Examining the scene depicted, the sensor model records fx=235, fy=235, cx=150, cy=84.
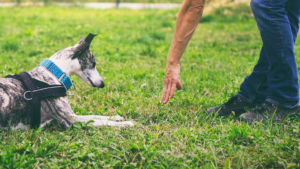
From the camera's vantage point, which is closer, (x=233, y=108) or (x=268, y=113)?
(x=268, y=113)

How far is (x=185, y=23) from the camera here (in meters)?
2.05

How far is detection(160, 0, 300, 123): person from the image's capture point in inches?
75.0

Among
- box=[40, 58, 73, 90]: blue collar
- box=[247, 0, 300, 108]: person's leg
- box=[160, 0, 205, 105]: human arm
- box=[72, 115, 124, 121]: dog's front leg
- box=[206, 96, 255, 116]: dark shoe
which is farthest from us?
box=[206, 96, 255, 116]: dark shoe

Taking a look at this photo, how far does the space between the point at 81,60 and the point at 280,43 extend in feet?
5.88

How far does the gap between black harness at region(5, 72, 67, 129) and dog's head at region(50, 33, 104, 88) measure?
0.90 feet

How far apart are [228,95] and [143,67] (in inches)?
58.5

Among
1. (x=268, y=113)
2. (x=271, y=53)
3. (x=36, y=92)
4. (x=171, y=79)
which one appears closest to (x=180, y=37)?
(x=171, y=79)

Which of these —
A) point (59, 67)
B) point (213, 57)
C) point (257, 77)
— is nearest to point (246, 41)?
point (213, 57)

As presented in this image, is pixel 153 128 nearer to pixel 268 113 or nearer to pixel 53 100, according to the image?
pixel 53 100

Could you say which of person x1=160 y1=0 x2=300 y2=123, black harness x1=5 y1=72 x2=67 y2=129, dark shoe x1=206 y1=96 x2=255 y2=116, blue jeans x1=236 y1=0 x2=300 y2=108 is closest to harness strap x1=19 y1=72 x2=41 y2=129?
black harness x1=5 y1=72 x2=67 y2=129

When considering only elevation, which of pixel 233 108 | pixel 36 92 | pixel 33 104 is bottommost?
pixel 233 108

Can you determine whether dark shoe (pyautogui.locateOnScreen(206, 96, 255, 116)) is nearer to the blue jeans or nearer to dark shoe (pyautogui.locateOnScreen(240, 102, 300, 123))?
dark shoe (pyautogui.locateOnScreen(240, 102, 300, 123))

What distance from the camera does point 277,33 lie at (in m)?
1.90

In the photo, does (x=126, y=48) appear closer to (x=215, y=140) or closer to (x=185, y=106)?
(x=185, y=106)
